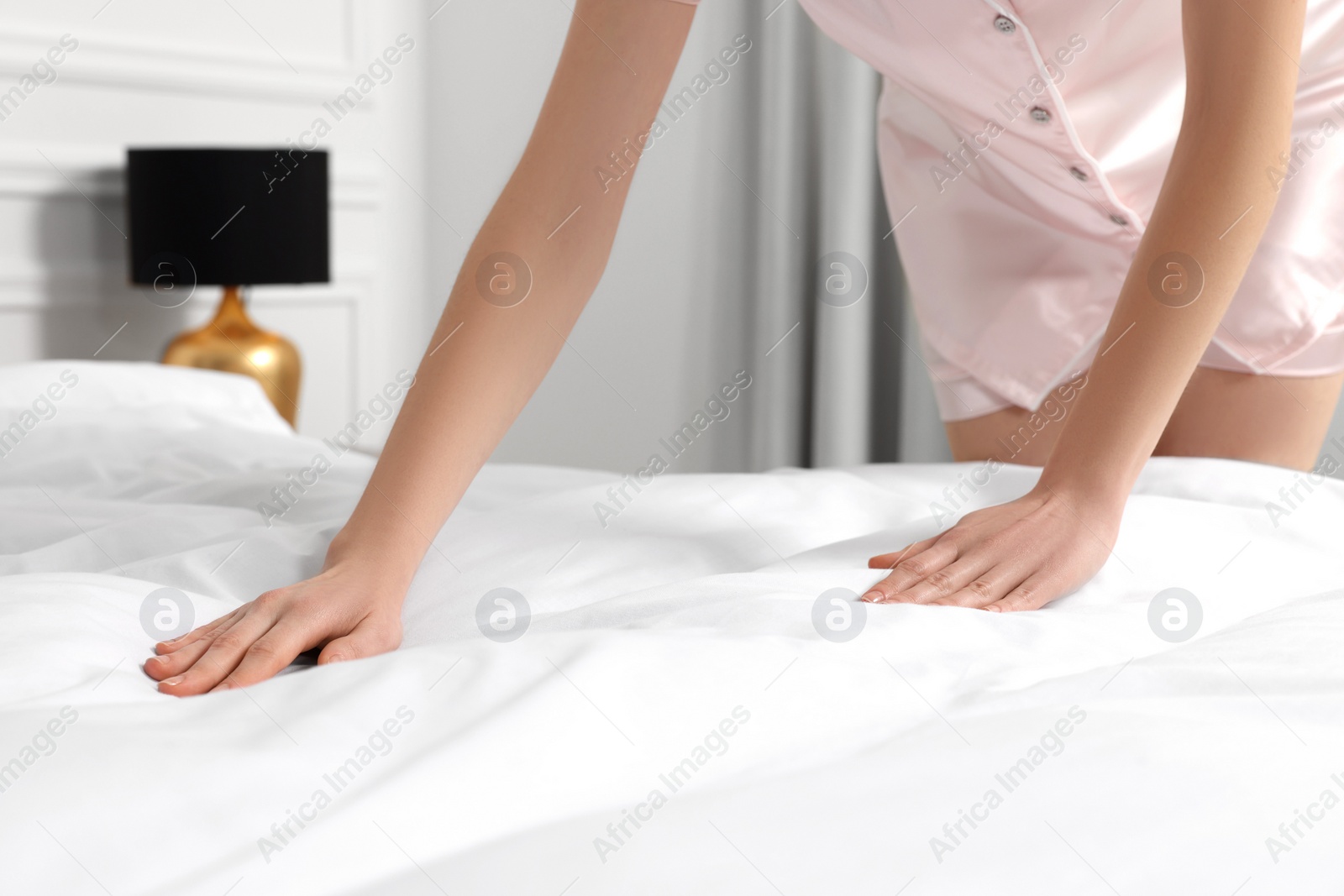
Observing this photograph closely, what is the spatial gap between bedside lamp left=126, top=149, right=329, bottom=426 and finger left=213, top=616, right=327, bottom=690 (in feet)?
5.35

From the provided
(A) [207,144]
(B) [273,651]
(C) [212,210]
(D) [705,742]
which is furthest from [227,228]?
(D) [705,742]

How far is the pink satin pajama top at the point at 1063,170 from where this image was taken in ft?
3.61

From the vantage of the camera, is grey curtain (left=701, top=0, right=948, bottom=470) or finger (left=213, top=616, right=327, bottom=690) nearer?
finger (left=213, top=616, right=327, bottom=690)

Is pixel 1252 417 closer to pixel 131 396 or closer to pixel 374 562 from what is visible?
pixel 374 562

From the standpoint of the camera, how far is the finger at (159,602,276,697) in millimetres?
585

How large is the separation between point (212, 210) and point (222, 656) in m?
1.71

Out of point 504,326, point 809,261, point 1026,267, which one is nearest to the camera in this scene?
point 504,326

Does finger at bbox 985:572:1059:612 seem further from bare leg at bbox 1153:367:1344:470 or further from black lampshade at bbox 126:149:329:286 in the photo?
black lampshade at bbox 126:149:329:286

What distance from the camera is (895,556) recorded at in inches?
29.3

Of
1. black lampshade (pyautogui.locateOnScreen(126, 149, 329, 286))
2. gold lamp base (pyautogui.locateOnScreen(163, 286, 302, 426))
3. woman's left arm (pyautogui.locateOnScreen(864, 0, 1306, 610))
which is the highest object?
woman's left arm (pyautogui.locateOnScreen(864, 0, 1306, 610))

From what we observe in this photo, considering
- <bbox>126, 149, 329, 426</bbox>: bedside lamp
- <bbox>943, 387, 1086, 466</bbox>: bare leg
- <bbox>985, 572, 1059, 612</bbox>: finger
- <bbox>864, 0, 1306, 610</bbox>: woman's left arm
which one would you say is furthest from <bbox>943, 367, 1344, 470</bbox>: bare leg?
<bbox>126, 149, 329, 426</bbox>: bedside lamp

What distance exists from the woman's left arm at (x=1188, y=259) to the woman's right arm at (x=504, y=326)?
1.15 feet

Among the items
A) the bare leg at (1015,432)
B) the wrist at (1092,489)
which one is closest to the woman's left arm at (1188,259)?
the wrist at (1092,489)

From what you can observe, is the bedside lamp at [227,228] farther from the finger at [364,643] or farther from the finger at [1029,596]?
the finger at [1029,596]
